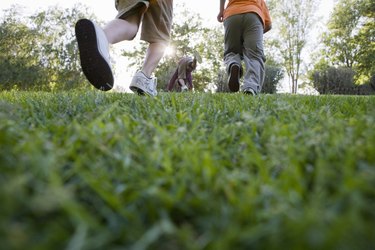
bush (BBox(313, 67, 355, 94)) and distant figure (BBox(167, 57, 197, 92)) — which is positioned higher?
bush (BBox(313, 67, 355, 94))

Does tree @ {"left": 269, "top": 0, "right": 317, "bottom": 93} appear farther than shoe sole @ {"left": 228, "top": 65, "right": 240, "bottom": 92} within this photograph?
Yes

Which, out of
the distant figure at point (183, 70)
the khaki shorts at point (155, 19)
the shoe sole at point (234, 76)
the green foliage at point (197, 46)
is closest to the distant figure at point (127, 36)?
the khaki shorts at point (155, 19)

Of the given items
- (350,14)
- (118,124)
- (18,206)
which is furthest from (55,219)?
(350,14)

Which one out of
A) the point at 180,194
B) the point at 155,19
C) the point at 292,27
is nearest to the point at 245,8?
the point at 155,19

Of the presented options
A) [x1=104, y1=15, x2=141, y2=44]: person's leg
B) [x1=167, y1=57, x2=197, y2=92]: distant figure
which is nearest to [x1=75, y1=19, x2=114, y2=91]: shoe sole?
[x1=104, y1=15, x2=141, y2=44]: person's leg

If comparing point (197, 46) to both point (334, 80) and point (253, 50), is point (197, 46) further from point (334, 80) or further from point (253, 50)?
point (253, 50)

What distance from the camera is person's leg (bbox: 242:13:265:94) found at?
15.2 ft

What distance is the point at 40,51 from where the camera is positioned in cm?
3023

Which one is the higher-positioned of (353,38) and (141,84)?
(353,38)

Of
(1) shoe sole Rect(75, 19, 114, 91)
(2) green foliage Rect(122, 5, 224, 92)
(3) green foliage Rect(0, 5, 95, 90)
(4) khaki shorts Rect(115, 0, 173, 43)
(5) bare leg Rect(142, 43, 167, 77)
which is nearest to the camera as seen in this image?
(1) shoe sole Rect(75, 19, 114, 91)

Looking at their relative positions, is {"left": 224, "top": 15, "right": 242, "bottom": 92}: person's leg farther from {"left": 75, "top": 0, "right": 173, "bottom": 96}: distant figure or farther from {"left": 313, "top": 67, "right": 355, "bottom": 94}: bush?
{"left": 313, "top": 67, "right": 355, "bottom": 94}: bush

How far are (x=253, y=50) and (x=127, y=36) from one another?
7.54ft

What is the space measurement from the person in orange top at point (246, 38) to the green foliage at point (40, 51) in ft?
78.8

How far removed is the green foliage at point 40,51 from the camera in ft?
85.0
